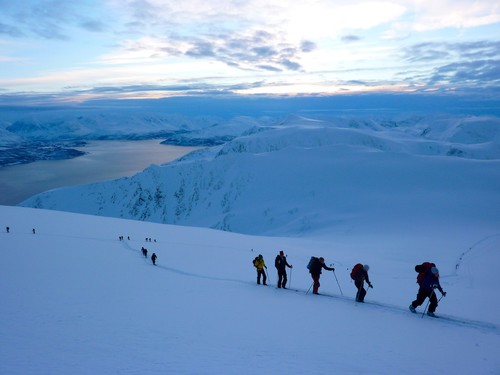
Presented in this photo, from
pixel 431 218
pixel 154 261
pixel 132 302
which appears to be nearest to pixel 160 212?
pixel 431 218

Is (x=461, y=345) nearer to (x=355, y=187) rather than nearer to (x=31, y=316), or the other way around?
(x=31, y=316)

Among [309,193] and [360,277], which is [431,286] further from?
[309,193]

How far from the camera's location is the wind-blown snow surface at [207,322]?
6.04 meters

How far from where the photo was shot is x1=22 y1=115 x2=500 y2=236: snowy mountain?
1896 inches

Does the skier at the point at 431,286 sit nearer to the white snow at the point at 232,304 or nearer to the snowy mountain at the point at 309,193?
the white snow at the point at 232,304

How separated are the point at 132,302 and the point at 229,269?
7.17 metres

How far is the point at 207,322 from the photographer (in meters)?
8.39

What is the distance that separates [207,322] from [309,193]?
62.9 m

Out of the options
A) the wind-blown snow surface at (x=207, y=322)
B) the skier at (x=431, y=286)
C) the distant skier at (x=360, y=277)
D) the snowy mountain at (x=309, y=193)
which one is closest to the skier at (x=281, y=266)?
the wind-blown snow surface at (x=207, y=322)

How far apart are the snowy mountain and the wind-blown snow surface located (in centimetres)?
3055

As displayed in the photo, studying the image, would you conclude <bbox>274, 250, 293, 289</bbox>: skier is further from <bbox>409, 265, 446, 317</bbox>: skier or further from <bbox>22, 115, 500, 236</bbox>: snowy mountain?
<bbox>22, 115, 500, 236</bbox>: snowy mountain

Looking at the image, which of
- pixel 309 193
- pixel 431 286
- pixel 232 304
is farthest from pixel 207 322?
pixel 309 193

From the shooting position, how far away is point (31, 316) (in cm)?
812

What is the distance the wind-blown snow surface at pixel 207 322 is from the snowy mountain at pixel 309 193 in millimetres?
30549
